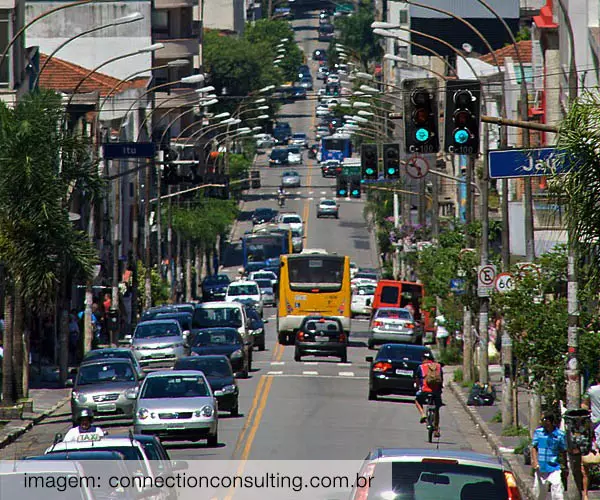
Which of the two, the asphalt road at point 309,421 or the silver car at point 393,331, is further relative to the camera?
the silver car at point 393,331

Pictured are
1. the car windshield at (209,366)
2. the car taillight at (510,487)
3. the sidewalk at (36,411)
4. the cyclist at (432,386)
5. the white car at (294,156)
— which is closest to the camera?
the car taillight at (510,487)

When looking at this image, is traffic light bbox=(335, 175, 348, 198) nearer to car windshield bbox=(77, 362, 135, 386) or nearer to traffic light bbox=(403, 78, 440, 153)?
car windshield bbox=(77, 362, 135, 386)

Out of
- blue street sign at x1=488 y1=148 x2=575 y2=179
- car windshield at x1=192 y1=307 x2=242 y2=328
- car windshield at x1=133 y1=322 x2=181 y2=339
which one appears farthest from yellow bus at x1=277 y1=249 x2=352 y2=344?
blue street sign at x1=488 y1=148 x2=575 y2=179

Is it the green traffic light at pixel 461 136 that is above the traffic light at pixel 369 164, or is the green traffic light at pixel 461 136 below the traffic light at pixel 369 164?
below

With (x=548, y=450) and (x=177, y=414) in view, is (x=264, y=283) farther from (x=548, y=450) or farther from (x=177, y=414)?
(x=548, y=450)

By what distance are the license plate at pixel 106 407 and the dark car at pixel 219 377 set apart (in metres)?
1.94

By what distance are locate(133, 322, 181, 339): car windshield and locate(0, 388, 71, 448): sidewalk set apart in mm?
3522

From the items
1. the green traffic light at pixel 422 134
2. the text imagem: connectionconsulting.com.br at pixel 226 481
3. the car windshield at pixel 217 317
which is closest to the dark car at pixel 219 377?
the text imagem: connectionconsulting.com.br at pixel 226 481

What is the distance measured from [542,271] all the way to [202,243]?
67.2 meters

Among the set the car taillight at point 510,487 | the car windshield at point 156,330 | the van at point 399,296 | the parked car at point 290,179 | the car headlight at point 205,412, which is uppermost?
the parked car at point 290,179

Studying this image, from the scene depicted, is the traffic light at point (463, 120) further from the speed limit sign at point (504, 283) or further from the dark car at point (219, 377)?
the dark car at point (219, 377)

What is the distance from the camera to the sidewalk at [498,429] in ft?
88.0

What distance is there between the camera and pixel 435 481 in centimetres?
1382

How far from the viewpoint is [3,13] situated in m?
51.1
